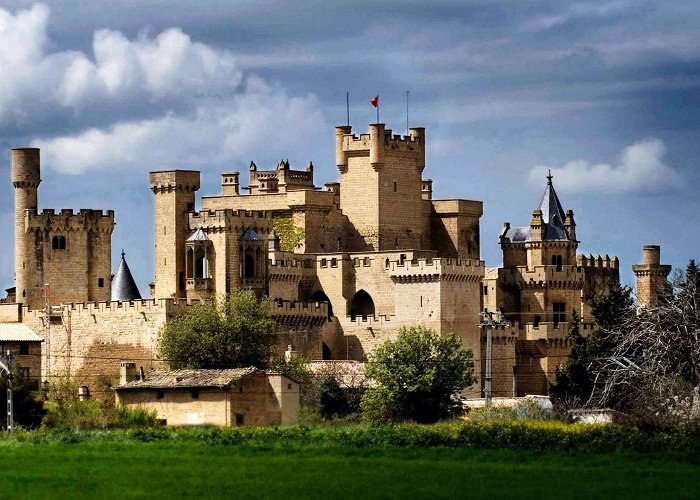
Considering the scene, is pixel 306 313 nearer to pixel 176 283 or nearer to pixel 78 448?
pixel 176 283

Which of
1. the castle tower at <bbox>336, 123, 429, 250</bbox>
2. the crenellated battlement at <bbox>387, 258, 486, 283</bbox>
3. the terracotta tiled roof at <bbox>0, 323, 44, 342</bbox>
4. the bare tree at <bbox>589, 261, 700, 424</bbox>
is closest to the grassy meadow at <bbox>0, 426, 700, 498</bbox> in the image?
the bare tree at <bbox>589, 261, 700, 424</bbox>

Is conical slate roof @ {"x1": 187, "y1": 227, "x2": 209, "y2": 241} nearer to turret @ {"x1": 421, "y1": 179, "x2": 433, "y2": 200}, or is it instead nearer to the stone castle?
the stone castle

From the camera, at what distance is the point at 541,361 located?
104m

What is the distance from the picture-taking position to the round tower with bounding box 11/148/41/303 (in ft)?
345

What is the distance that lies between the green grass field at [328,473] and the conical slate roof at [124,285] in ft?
A: 127

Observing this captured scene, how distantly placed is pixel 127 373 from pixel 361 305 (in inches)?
493

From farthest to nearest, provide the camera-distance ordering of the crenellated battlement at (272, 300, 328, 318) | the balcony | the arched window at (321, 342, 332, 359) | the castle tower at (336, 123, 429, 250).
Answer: the castle tower at (336, 123, 429, 250)
the arched window at (321, 342, 332, 359)
the balcony
the crenellated battlement at (272, 300, 328, 318)

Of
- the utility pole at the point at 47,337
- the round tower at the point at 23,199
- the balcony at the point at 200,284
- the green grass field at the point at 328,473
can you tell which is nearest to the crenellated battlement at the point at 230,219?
the balcony at the point at 200,284

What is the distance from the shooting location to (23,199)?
107 meters

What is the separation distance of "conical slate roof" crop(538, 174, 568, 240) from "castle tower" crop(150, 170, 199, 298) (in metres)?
17.8

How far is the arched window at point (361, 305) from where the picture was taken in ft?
335

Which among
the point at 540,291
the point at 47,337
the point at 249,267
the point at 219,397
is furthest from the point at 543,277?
the point at 219,397

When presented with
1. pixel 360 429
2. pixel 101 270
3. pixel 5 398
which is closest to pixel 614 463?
pixel 360 429

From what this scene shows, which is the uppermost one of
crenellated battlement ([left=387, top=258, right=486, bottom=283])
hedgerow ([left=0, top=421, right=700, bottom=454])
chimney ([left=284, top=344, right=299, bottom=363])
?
crenellated battlement ([left=387, top=258, right=486, bottom=283])
